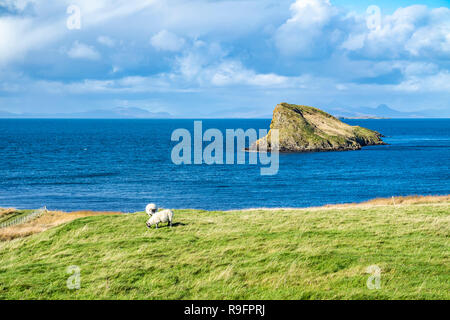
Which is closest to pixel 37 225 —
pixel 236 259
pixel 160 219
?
pixel 160 219

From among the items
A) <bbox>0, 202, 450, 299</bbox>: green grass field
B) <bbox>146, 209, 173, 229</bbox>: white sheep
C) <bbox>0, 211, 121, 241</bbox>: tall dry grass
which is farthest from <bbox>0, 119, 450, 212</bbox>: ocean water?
<bbox>0, 202, 450, 299</bbox>: green grass field

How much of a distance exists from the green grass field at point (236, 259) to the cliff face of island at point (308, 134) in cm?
13679

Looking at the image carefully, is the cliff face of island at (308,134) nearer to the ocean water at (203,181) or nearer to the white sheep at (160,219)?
the ocean water at (203,181)

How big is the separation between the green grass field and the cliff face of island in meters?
137

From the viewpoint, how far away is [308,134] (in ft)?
580

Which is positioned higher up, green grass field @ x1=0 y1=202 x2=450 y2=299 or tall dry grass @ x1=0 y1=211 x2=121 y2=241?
green grass field @ x1=0 y1=202 x2=450 y2=299

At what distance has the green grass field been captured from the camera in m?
15.1

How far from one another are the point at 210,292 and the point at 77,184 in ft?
259

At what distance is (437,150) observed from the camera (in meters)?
163

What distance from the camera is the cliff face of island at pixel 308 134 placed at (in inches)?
6673

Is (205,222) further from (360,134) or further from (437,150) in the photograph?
(360,134)

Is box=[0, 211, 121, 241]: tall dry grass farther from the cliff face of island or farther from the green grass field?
the cliff face of island

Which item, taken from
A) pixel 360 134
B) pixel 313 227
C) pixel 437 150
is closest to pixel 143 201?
pixel 313 227

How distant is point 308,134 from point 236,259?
16283 cm
